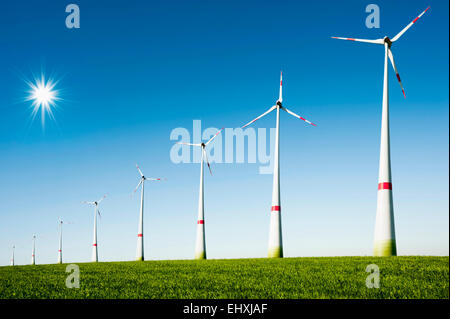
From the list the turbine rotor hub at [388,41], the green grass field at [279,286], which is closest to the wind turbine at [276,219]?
the turbine rotor hub at [388,41]

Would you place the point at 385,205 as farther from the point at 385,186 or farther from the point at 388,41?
the point at 388,41

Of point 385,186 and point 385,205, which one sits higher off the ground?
point 385,186

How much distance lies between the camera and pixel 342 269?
71.7 feet

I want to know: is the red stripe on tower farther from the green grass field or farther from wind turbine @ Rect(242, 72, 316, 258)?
wind turbine @ Rect(242, 72, 316, 258)

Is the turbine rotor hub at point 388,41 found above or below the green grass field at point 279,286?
above

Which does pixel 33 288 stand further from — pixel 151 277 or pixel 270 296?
pixel 270 296

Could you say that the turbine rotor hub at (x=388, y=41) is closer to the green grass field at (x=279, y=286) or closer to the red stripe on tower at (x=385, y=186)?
the red stripe on tower at (x=385, y=186)

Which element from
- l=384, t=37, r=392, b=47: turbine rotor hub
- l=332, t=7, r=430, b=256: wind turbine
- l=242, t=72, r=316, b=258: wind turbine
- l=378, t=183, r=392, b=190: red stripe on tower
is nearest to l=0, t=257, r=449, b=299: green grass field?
l=332, t=7, r=430, b=256: wind turbine

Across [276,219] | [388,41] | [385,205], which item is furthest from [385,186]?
[388,41]

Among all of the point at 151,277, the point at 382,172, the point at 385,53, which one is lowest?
the point at 151,277

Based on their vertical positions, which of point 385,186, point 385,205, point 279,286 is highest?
point 385,186

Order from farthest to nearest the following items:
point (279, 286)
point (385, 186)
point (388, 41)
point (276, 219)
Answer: point (276, 219) < point (388, 41) < point (385, 186) < point (279, 286)
